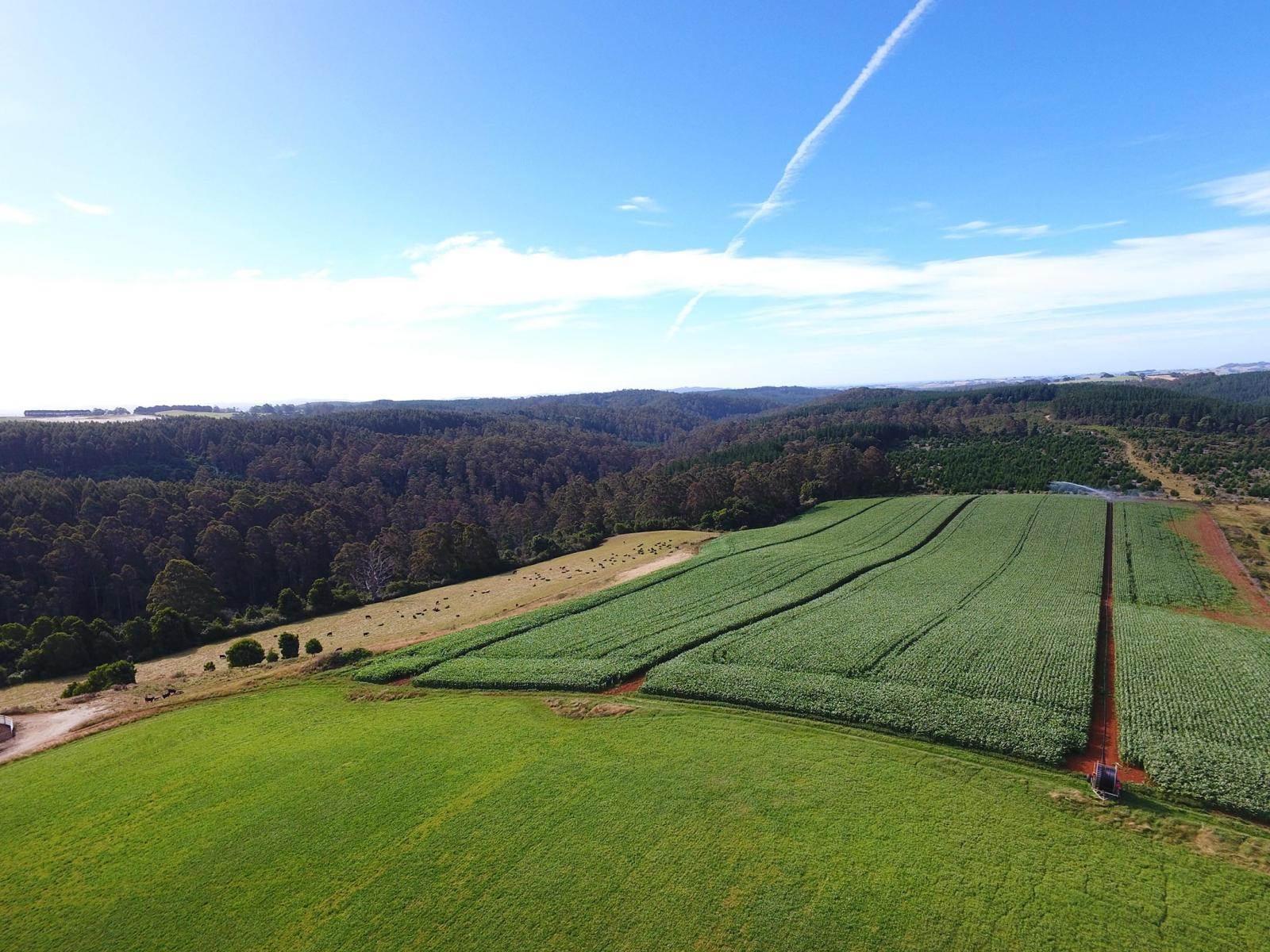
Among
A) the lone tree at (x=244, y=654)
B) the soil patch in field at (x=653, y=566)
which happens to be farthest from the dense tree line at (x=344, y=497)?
the soil patch in field at (x=653, y=566)

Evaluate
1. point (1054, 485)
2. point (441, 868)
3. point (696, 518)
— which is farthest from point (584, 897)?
point (1054, 485)

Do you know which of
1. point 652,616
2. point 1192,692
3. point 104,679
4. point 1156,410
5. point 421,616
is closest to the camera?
point 1192,692

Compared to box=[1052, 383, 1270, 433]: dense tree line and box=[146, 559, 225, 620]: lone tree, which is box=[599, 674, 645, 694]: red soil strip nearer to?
box=[146, 559, 225, 620]: lone tree

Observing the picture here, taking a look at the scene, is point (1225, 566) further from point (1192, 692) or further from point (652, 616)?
point (652, 616)

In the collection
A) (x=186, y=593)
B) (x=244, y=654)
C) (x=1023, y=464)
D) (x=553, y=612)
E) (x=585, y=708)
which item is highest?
(x=1023, y=464)

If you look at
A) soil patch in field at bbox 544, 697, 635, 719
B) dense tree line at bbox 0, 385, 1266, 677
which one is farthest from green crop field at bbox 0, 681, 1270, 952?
dense tree line at bbox 0, 385, 1266, 677

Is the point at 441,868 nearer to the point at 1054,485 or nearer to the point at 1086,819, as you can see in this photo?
the point at 1086,819

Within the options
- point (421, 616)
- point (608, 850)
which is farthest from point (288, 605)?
point (608, 850)
